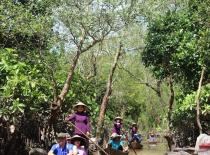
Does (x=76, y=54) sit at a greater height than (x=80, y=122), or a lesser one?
greater

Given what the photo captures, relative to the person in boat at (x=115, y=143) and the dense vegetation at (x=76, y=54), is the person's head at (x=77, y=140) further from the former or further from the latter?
the person in boat at (x=115, y=143)

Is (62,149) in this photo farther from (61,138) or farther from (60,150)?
(61,138)

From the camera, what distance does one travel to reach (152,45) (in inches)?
754

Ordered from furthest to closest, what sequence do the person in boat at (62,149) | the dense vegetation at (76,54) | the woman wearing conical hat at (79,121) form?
the dense vegetation at (76,54), the woman wearing conical hat at (79,121), the person in boat at (62,149)

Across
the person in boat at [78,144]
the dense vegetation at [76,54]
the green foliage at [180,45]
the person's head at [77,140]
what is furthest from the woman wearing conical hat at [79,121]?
the green foliage at [180,45]

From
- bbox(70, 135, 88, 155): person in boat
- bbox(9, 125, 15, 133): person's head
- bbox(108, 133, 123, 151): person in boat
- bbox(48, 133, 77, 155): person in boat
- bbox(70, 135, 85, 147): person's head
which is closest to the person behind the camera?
bbox(48, 133, 77, 155): person in boat

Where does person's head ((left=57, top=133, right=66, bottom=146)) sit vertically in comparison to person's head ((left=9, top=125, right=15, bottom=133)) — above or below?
below

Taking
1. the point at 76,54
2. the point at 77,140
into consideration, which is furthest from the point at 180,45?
the point at 77,140

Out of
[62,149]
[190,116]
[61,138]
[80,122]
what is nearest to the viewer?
[61,138]

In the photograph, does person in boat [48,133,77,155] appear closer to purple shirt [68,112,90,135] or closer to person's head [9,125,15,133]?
purple shirt [68,112,90,135]

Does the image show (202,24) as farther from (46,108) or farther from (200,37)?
(46,108)

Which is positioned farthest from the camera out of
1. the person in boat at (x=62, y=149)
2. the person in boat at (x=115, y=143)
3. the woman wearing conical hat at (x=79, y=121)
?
the person in boat at (x=115, y=143)

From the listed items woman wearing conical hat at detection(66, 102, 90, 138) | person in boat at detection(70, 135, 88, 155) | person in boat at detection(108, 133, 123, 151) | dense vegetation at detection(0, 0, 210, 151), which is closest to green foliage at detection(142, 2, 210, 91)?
dense vegetation at detection(0, 0, 210, 151)

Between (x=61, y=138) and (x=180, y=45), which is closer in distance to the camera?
(x=61, y=138)
